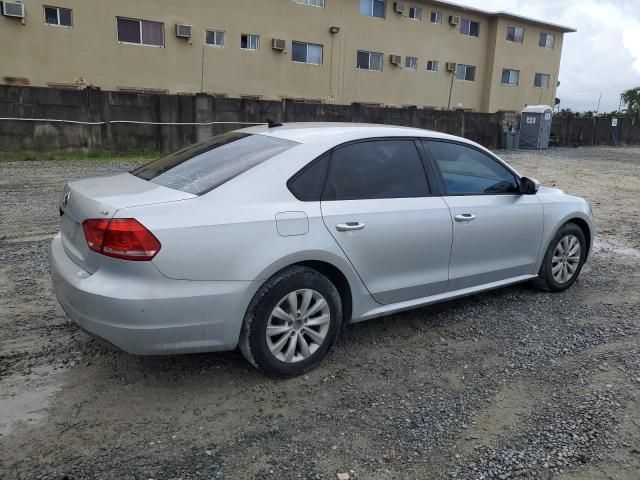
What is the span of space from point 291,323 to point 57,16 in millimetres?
21091

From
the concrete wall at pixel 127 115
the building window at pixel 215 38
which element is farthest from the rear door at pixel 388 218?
the building window at pixel 215 38

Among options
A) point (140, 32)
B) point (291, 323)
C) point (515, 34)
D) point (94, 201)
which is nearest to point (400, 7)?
point (515, 34)

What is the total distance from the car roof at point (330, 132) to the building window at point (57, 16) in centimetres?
1956

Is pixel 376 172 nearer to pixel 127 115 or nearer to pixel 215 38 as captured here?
pixel 127 115

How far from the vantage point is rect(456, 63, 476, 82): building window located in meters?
32.2

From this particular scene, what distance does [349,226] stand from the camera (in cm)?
344

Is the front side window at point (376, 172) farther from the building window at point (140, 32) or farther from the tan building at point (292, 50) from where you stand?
the building window at point (140, 32)

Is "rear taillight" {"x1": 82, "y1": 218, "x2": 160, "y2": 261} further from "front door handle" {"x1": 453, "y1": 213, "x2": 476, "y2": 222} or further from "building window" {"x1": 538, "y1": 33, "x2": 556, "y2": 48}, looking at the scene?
"building window" {"x1": 538, "y1": 33, "x2": 556, "y2": 48}

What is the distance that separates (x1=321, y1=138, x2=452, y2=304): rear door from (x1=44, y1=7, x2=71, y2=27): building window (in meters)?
20.3

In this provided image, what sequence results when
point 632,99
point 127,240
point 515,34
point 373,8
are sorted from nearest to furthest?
point 127,240 → point 373,8 → point 515,34 → point 632,99

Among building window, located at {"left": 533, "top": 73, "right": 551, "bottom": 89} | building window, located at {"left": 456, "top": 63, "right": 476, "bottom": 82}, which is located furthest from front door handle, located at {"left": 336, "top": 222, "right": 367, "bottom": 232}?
building window, located at {"left": 533, "top": 73, "right": 551, "bottom": 89}

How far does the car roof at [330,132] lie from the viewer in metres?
3.67

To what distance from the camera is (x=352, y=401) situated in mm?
3180

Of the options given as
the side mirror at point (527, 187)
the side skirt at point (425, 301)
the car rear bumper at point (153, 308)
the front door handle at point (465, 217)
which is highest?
the side mirror at point (527, 187)
